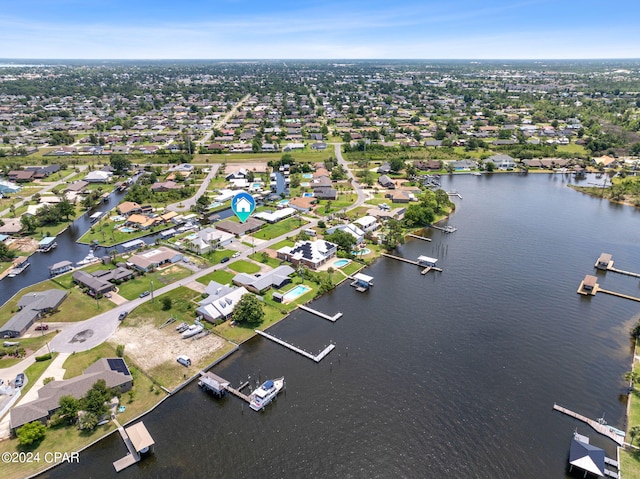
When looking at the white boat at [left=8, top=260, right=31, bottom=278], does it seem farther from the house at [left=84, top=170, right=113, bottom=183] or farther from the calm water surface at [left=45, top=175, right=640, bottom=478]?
the house at [left=84, top=170, right=113, bottom=183]

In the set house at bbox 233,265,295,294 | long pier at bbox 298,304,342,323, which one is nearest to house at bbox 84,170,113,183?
house at bbox 233,265,295,294

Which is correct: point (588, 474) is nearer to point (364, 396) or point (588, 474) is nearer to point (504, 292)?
point (364, 396)

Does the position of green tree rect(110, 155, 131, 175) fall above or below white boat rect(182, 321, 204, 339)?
above

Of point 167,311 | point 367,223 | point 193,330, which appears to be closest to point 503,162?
point 367,223

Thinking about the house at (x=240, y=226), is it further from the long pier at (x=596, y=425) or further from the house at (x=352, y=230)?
the long pier at (x=596, y=425)

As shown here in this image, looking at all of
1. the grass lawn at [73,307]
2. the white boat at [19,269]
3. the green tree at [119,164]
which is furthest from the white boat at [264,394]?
the green tree at [119,164]

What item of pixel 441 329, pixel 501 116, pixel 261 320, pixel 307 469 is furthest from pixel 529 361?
pixel 501 116
